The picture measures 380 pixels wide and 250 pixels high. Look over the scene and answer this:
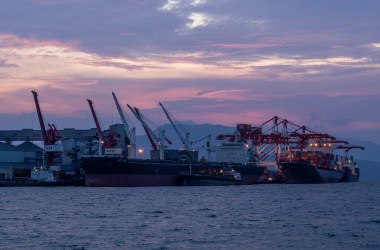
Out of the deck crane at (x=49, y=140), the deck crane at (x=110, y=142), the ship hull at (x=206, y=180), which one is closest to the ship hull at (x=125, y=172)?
the ship hull at (x=206, y=180)

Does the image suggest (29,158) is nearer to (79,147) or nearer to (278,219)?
(79,147)

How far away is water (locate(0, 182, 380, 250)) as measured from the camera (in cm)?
4772

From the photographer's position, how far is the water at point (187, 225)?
4772 cm

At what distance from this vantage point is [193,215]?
225 feet

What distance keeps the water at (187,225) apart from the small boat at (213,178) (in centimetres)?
5864

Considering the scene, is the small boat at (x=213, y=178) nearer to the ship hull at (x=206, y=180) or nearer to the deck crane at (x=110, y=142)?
the ship hull at (x=206, y=180)

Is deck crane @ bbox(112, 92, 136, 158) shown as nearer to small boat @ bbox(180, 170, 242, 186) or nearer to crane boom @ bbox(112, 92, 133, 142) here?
crane boom @ bbox(112, 92, 133, 142)

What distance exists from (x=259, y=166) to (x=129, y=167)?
56149 mm

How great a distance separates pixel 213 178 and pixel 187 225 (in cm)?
9183

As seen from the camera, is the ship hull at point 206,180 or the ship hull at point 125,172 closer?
the ship hull at point 125,172

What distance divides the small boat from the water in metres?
58.6

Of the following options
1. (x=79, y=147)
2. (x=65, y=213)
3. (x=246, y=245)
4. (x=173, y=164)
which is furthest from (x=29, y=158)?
(x=246, y=245)

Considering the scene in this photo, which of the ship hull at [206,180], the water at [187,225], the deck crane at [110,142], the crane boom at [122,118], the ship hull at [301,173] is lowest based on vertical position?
the water at [187,225]

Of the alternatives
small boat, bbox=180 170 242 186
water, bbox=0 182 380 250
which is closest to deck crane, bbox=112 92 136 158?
small boat, bbox=180 170 242 186
